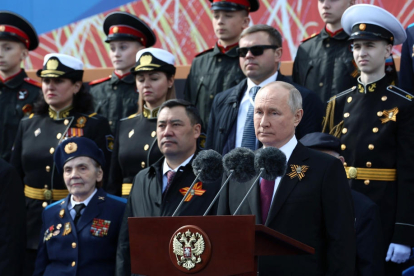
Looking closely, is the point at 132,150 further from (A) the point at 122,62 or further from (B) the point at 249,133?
(A) the point at 122,62

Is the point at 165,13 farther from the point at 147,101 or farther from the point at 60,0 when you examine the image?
the point at 147,101

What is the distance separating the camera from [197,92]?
5953 millimetres

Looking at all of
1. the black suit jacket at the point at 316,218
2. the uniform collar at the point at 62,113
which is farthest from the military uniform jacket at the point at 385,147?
the uniform collar at the point at 62,113

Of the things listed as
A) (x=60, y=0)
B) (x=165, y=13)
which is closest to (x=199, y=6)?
(x=165, y=13)

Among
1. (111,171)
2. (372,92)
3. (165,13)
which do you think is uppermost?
(165,13)

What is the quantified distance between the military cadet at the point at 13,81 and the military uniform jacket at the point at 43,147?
1.49ft

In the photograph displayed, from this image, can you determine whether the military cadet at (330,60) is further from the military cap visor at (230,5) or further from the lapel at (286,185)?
the lapel at (286,185)

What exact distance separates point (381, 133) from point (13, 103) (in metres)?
3.39

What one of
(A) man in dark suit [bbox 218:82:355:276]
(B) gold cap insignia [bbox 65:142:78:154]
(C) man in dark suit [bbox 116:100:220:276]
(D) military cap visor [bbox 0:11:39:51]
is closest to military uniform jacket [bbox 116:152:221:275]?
(C) man in dark suit [bbox 116:100:220:276]

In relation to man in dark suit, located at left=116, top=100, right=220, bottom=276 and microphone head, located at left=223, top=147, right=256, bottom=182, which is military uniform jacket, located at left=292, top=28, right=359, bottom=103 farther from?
microphone head, located at left=223, top=147, right=256, bottom=182

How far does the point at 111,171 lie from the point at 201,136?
0.79 meters

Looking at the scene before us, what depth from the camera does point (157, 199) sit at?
448 centimetres

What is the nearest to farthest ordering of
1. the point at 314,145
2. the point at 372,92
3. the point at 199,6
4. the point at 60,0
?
1. the point at 314,145
2. the point at 372,92
3. the point at 199,6
4. the point at 60,0

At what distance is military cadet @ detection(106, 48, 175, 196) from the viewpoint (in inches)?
213
